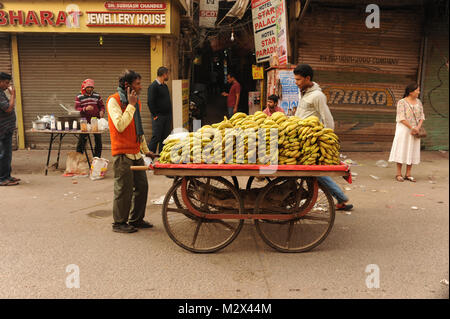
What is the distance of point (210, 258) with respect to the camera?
12.8ft

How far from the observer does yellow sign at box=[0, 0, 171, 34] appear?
939 cm

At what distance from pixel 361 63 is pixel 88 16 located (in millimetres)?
7035

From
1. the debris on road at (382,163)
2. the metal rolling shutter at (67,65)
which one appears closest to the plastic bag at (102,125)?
the metal rolling shutter at (67,65)

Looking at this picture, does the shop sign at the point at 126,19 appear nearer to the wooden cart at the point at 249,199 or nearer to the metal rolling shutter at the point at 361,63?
the metal rolling shutter at the point at 361,63

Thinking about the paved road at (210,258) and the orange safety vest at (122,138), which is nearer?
the paved road at (210,258)

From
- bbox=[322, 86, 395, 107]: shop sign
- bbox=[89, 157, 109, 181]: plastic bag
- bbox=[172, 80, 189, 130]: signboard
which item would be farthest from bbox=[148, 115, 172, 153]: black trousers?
bbox=[322, 86, 395, 107]: shop sign

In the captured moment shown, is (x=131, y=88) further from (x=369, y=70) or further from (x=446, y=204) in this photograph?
(x=369, y=70)

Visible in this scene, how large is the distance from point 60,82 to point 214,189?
784cm

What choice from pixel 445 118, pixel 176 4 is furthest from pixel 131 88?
pixel 445 118

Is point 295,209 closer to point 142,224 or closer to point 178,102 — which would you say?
point 142,224

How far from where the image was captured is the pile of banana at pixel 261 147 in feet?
12.5

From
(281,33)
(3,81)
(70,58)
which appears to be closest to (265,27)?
(281,33)

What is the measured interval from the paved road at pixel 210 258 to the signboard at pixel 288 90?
2.97 meters

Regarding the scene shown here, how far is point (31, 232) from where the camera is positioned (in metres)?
4.56
